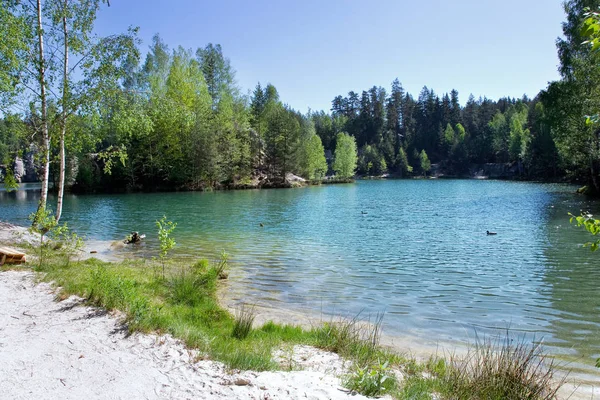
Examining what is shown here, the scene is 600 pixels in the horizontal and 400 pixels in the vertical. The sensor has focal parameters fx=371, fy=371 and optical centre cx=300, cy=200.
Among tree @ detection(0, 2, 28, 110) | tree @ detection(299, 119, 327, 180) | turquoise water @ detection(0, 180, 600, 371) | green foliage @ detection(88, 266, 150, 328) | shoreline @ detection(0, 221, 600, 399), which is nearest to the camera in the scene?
shoreline @ detection(0, 221, 600, 399)

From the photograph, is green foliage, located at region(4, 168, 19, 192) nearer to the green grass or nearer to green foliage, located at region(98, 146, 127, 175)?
green foliage, located at region(98, 146, 127, 175)

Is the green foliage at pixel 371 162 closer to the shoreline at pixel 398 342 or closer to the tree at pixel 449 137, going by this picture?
the tree at pixel 449 137

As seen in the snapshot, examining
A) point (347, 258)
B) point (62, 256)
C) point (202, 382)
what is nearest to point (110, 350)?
point (202, 382)

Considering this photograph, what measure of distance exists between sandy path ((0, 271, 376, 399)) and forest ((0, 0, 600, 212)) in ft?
16.7

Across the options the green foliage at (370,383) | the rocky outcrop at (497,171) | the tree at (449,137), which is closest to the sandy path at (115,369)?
the green foliage at (370,383)

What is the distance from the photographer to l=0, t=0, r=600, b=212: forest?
52.2 feet

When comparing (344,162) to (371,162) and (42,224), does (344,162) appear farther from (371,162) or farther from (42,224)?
(42,224)

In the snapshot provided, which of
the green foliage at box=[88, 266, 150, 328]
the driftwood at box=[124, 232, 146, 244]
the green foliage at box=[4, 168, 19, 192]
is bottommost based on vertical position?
the driftwood at box=[124, 232, 146, 244]

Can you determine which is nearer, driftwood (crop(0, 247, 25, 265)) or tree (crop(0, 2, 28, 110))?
driftwood (crop(0, 247, 25, 265))

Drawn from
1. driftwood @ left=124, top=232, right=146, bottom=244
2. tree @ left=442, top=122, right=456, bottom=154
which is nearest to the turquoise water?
driftwood @ left=124, top=232, right=146, bottom=244

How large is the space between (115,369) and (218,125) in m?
67.9

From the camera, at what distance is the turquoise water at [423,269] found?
32.0 feet

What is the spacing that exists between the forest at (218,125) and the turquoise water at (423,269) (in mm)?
6219

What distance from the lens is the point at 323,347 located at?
23.5 ft
